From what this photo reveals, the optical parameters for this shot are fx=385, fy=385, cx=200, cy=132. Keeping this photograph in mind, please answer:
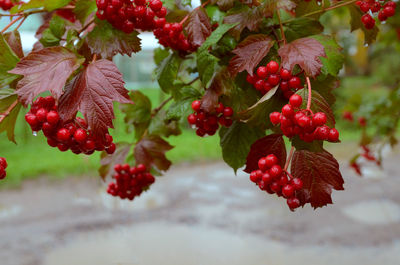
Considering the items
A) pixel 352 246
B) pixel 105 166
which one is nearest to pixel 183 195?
pixel 352 246

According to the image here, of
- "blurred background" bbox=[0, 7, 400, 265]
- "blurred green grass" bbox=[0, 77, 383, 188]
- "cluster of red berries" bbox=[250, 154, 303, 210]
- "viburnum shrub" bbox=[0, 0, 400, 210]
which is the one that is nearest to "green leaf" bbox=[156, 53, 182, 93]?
"viburnum shrub" bbox=[0, 0, 400, 210]

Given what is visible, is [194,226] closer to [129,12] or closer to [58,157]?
[58,157]

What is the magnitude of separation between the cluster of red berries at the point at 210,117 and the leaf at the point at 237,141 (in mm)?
62

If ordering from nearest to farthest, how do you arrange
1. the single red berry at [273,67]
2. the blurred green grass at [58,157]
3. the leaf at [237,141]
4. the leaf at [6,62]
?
the single red berry at [273,67], the leaf at [6,62], the leaf at [237,141], the blurred green grass at [58,157]

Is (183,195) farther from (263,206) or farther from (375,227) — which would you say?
(375,227)

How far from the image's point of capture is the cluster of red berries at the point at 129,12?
2.37 ft

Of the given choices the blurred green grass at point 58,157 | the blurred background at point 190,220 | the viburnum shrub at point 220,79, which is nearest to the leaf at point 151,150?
the viburnum shrub at point 220,79

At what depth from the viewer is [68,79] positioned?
27.9 inches

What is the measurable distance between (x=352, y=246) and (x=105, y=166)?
2945mm

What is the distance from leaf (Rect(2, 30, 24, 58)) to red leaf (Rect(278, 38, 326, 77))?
1.81ft

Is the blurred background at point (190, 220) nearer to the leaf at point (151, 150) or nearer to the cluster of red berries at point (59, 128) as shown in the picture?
the leaf at point (151, 150)

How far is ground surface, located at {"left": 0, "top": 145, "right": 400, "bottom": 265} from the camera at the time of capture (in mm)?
3354

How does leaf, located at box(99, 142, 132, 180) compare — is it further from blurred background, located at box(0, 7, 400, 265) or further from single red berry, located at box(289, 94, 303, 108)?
blurred background, located at box(0, 7, 400, 265)

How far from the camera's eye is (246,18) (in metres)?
0.80
